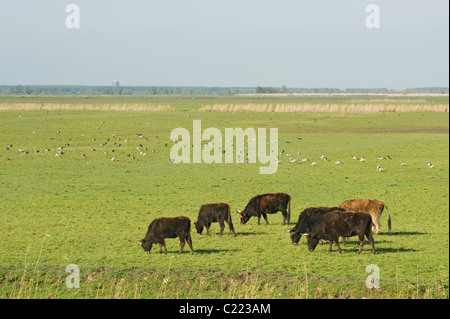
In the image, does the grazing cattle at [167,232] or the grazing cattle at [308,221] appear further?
the grazing cattle at [308,221]

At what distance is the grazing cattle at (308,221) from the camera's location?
15.3 metres

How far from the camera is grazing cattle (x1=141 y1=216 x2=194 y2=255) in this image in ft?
47.8

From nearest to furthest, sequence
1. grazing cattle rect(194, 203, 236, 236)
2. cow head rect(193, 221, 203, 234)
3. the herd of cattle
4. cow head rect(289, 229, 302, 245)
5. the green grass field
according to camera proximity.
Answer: the green grass field
the herd of cattle
cow head rect(289, 229, 302, 245)
grazing cattle rect(194, 203, 236, 236)
cow head rect(193, 221, 203, 234)

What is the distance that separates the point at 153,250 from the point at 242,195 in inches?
334

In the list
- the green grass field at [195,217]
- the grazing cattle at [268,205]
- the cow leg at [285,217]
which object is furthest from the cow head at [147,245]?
the cow leg at [285,217]

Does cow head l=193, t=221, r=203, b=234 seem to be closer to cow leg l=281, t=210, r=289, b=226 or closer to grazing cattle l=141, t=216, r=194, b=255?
grazing cattle l=141, t=216, r=194, b=255

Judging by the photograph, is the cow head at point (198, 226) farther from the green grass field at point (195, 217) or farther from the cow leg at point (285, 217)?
the cow leg at point (285, 217)

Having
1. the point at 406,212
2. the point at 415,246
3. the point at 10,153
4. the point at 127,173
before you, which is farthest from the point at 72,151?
the point at 415,246

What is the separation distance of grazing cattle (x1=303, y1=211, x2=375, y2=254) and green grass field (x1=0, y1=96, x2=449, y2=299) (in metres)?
0.37

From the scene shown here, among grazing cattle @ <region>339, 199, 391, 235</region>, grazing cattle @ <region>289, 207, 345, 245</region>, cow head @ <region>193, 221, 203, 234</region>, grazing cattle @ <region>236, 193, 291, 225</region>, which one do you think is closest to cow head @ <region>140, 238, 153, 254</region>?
cow head @ <region>193, 221, 203, 234</region>

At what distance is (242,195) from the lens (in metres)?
23.5

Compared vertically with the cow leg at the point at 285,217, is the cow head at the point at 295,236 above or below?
below

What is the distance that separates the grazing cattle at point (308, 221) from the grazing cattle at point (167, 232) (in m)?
2.24

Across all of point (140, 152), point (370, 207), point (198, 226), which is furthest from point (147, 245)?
point (140, 152)
